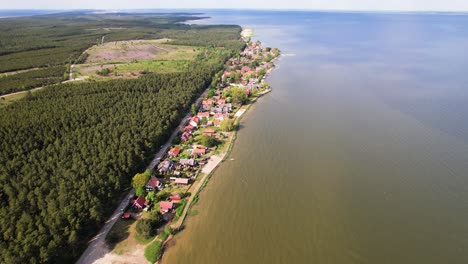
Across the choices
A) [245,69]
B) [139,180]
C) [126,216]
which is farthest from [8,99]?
[245,69]

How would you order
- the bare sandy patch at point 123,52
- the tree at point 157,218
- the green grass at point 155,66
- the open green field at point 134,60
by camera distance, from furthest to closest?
the bare sandy patch at point 123,52 → the green grass at point 155,66 → the open green field at point 134,60 → the tree at point 157,218

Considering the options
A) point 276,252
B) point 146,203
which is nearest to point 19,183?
point 146,203

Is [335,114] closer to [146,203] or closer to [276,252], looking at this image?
[276,252]

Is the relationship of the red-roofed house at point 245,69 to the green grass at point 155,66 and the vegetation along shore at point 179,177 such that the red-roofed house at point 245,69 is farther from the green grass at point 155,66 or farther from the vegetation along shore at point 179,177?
the vegetation along shore at point 179,177

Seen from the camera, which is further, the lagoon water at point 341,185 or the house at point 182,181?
the house at point 182,181

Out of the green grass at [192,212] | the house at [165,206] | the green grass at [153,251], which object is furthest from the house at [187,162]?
the green grass at [153,251]

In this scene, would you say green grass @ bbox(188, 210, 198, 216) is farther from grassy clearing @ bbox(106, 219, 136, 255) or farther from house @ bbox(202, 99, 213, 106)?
house @ bbox(202, 99, 213, 106)
